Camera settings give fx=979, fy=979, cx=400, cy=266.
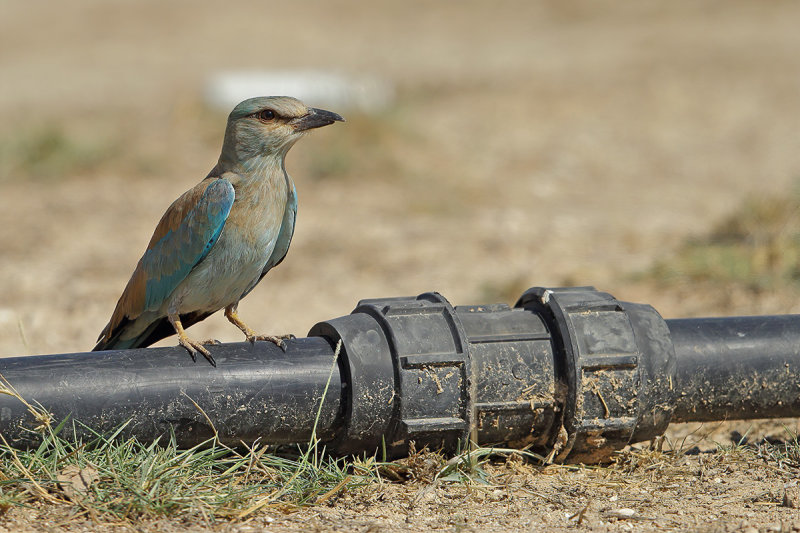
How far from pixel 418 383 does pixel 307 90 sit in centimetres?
738

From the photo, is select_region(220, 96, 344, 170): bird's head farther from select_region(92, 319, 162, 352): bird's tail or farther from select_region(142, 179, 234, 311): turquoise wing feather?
select_region(92, 319, 162, 352): bird's tail

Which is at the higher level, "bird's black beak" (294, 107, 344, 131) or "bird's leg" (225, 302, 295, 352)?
"bird's black beak" (294, 107, 344, 131)

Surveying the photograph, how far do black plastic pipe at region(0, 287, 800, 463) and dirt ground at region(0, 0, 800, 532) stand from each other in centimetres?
19

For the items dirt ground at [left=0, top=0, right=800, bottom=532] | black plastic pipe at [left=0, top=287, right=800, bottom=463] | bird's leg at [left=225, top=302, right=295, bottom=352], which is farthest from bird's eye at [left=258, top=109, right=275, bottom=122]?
dirt ground at [left=0, top=0, right=800, bottom=532]

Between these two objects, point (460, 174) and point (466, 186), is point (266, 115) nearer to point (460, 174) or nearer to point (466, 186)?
point (466, 186)

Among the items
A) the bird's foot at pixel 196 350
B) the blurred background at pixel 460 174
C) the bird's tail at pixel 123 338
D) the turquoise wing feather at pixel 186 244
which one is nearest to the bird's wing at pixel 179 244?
the turquoise wing feather at pixel 186 244

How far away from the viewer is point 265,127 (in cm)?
346

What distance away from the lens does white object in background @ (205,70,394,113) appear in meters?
9.52

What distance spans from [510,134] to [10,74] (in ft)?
30.8

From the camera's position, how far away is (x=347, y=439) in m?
2.92

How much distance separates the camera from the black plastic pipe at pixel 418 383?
9.27ft

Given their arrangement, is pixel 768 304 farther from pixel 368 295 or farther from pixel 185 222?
pixel 185 222

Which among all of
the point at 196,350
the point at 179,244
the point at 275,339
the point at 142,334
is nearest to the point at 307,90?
the point at 142,334

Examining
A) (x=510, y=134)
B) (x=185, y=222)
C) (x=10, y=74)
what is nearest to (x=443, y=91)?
(x=510, y=134)
